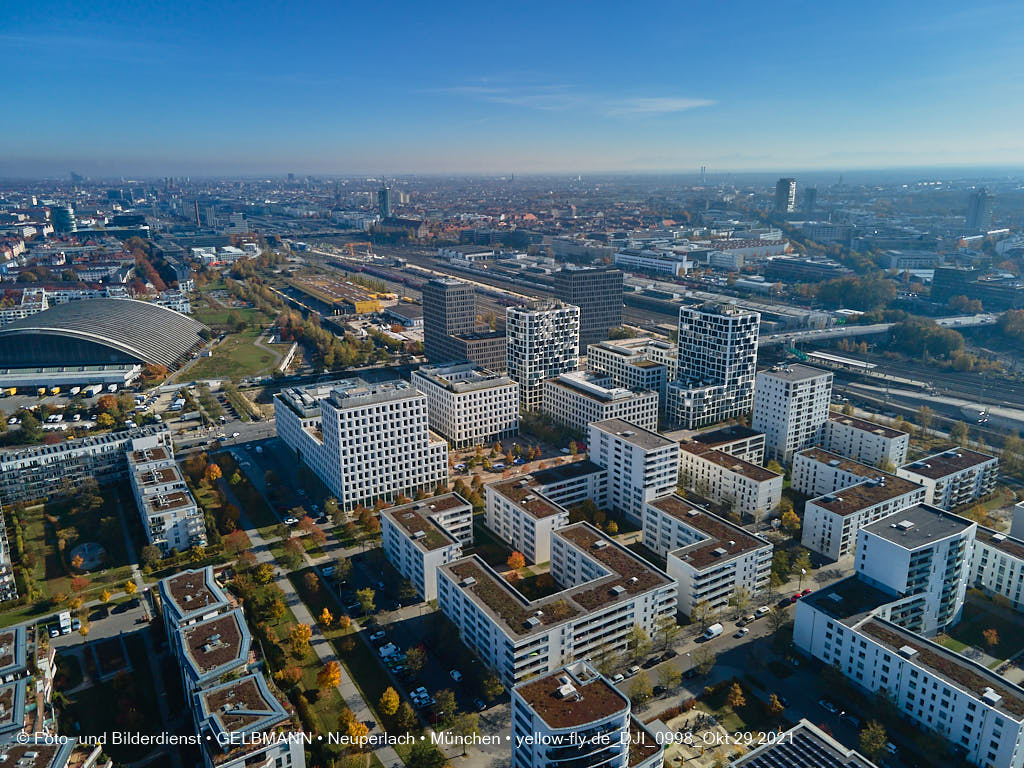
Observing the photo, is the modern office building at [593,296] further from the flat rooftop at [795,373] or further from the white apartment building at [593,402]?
the flat rooftop at [795,373]

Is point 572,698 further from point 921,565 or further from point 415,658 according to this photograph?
point 921,565

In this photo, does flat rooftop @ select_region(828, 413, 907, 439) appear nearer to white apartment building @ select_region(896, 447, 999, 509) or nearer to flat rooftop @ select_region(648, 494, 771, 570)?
white apartment building @ select_region(896, 447, 999, 509)

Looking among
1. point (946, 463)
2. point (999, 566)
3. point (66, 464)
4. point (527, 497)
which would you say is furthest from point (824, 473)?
point (66, 464)

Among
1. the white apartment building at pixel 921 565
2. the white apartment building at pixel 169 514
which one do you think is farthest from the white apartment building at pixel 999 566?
the white apartment building at pixel 169 514

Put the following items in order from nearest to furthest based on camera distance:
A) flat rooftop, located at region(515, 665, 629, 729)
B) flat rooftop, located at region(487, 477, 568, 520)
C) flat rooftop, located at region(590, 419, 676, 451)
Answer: flat rooftop, located at region(515, 665, 629, 729)
flat rooftop, located at region(487, 477, 568, 520)
flat rooftop, located at region(590, 419, 676, 451)

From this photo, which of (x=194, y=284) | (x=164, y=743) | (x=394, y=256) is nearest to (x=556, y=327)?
(x=164, y=743)

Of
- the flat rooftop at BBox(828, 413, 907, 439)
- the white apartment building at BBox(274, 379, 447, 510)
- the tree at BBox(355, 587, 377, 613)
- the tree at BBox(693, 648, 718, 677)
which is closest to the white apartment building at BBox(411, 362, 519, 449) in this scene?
the white apartment building at BBox(274, 379, 447, 510)

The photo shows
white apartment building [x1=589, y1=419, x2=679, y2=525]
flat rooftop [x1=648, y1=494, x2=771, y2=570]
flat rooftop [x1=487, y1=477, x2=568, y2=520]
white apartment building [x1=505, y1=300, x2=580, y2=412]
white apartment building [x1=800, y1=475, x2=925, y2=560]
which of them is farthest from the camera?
white apartment building [x1=505, y1=300, x2=580, y2=412]
